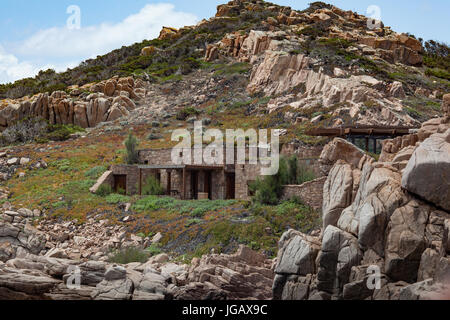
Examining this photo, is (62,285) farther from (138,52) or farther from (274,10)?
(274,10)

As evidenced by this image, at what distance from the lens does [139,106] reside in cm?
4806

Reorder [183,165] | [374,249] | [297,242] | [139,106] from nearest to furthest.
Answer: [374,249], [297,242], [183,165], [139,106]

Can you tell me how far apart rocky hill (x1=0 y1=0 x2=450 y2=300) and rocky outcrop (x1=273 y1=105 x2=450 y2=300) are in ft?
0.11

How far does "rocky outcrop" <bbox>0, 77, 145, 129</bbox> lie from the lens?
45.9 m

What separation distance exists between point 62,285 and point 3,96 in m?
50.7

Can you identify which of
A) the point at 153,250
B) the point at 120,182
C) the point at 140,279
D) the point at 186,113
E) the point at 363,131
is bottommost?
the point at 153,250

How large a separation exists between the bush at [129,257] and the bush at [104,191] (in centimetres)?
963

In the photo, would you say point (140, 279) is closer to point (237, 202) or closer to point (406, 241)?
point (406, 241)

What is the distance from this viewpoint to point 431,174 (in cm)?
1078

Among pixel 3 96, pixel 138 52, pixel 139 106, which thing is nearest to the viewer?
pixel 139 106

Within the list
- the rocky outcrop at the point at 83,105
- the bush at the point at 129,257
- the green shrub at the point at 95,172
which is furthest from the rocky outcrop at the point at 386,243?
the rocky outcrop at the point at 83,105

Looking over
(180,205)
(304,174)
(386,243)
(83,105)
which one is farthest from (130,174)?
(386,243)

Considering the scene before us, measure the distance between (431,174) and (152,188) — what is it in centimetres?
1947

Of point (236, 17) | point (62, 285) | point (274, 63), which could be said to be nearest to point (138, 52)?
point (236, 17)
